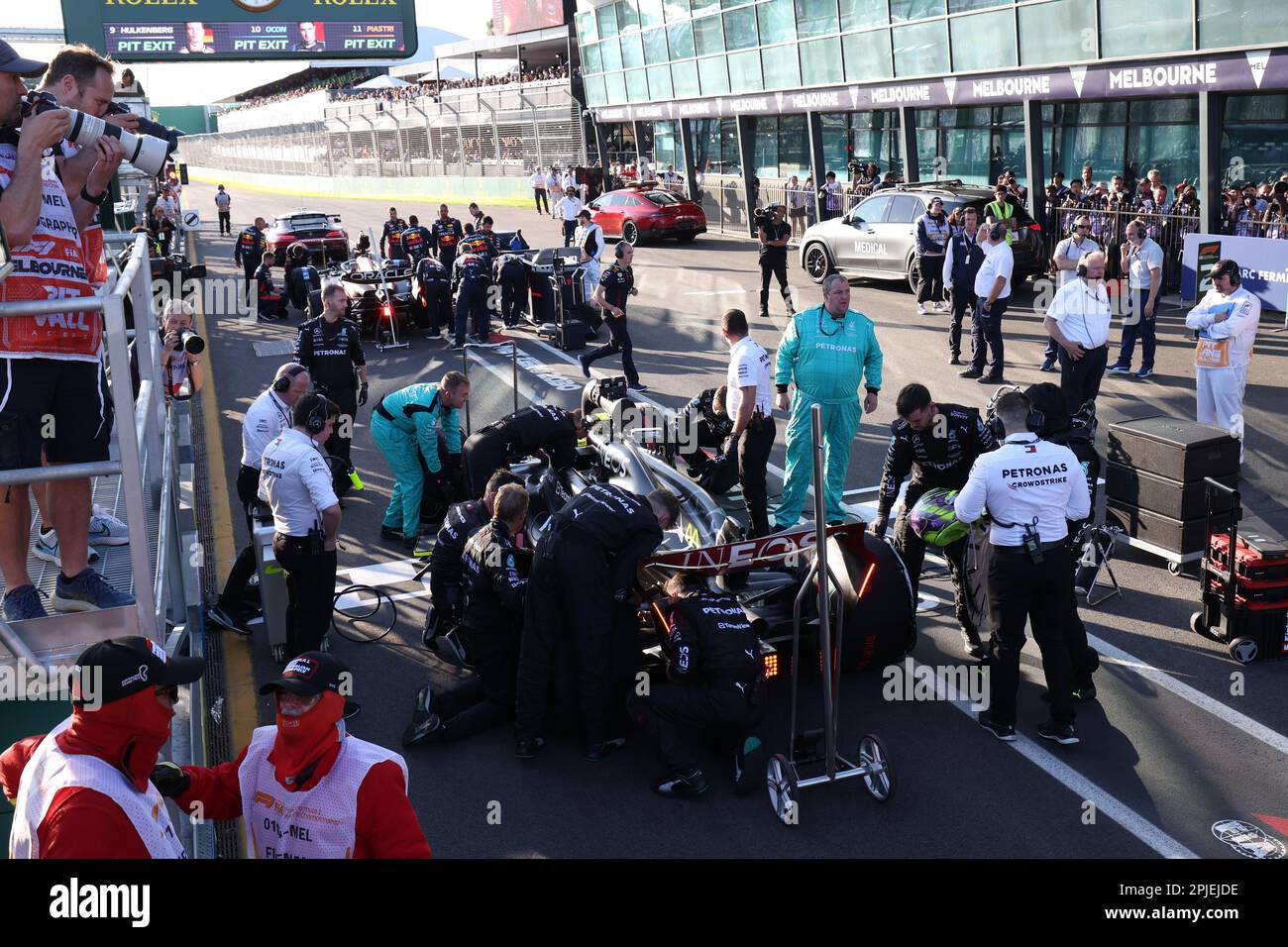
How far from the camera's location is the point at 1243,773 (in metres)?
6.01

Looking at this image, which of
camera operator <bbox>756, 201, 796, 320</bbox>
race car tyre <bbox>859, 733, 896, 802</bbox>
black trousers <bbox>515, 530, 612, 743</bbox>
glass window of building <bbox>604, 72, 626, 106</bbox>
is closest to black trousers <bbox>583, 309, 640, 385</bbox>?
camera operator <bbox>756, 201, 796, 320</bbox>

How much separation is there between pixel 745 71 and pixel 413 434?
85.1 ft

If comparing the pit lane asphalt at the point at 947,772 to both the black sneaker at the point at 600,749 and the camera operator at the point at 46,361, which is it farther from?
the camera operator at the point at 46,361

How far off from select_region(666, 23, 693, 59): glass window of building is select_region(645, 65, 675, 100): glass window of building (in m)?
0.82

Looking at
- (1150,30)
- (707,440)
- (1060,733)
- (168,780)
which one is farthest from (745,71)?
(168,780)

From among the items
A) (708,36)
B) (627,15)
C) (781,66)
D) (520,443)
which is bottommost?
(520,443)

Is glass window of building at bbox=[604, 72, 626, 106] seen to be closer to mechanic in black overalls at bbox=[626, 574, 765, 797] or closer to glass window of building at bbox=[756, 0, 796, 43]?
glass window of building at bbox=[756, 0, 796, 43]

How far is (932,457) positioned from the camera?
7629mm

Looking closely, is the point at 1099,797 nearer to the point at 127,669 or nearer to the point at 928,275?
the point at 127,669

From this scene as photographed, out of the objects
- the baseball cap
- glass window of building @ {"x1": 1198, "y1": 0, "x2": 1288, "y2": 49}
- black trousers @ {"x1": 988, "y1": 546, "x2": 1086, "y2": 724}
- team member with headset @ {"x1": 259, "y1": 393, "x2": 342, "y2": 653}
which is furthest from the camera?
glass window of building @ {"x1": 1198, "y1": 0, "x2": 1288, "y2": 49}

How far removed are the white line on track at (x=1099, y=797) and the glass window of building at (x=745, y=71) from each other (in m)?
28.3

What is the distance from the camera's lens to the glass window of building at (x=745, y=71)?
3203cm

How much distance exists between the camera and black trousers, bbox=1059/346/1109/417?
436 inches

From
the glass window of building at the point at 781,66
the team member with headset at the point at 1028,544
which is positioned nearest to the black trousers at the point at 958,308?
the team member with headset at the point at 1028,544
